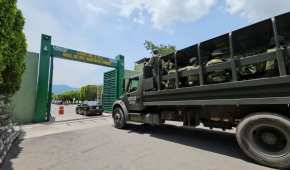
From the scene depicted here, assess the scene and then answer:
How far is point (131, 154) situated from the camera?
16.5 feet

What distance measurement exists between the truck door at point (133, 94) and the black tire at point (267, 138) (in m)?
4.32

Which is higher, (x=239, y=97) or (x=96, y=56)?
(x=96, y=56)

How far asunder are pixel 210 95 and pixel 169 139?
246 cm

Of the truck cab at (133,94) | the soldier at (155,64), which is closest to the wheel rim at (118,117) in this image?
the truck cab at (133,94)

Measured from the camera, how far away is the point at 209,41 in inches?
211

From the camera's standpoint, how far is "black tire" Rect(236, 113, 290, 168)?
380cm

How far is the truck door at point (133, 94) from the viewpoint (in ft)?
26.1

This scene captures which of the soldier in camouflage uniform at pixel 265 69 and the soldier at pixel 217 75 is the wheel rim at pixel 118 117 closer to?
the soldier at pixel 217 75

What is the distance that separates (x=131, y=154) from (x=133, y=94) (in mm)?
3527

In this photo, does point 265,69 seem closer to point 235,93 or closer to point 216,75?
point 235,93

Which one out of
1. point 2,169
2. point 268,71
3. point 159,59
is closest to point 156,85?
point 159,59

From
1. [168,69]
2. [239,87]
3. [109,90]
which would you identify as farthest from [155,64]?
[109,90]

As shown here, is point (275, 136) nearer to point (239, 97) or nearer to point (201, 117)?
point (239, 97)

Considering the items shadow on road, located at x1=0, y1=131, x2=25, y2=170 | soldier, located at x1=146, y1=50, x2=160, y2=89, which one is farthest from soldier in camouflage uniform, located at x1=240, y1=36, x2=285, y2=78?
shadow on road, located at x1=0, y1=131, x2=25, y2=170
